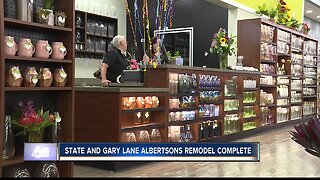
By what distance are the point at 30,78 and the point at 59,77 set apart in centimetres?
29

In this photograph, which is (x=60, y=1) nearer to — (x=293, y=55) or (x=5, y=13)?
(x=5, y=13)

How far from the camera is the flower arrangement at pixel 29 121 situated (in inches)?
113

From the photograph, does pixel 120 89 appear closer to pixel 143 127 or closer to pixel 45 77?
pixel 143 127

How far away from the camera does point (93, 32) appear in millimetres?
8375

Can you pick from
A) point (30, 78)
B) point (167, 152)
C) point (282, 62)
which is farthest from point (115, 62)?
point (282, 62)

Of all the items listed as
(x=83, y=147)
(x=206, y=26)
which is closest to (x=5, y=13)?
(x=83, y=147)

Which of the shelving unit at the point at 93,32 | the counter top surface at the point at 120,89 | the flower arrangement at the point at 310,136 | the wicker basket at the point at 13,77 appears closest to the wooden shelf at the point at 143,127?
the counter top surface at the point at 120,89

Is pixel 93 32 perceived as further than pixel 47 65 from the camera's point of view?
Yes

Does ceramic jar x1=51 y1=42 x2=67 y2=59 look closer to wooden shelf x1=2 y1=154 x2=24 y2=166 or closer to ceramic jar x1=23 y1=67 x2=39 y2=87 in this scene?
ceramic jar x1=23 y1=67 x2=39 y2=87

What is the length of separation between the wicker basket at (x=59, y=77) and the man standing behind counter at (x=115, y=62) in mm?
1690

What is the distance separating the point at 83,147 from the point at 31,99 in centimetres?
227

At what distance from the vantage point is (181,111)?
5.15 metres

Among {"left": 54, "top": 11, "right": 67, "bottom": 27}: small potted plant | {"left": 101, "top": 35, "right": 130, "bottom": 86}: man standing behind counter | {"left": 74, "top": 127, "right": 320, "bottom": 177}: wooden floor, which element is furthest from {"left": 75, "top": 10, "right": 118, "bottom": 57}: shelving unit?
{"left": 54, "top": 11, "right": 67, "bottom": 27}: small potted plant

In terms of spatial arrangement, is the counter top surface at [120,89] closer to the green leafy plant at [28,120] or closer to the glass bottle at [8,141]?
the green leafy plant at [28,120]
